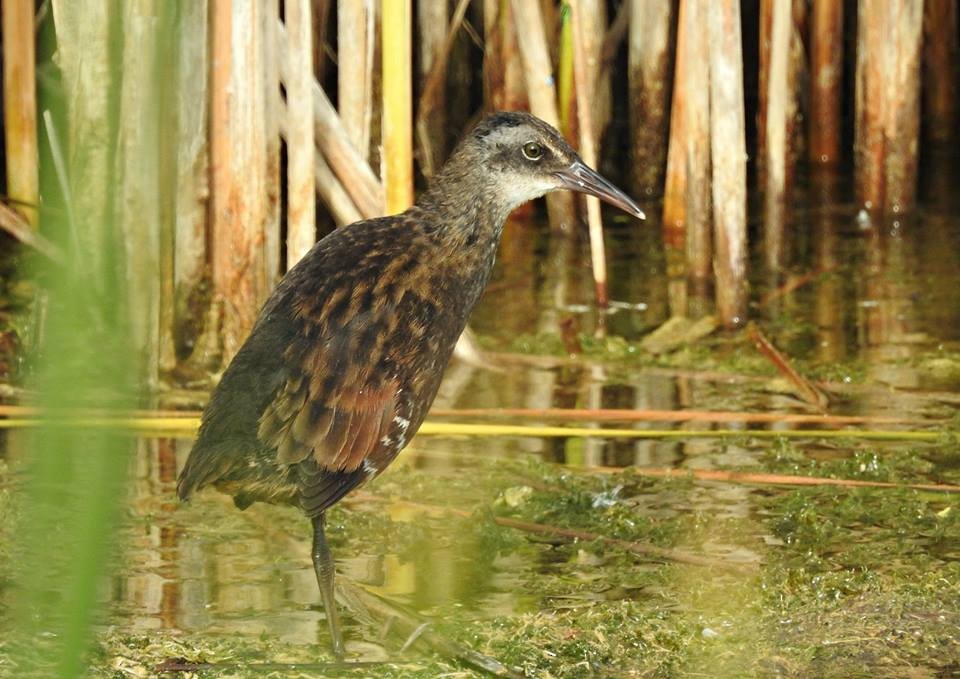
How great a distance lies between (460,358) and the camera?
5.05 meters

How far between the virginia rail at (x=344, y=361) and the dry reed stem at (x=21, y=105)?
2267mm

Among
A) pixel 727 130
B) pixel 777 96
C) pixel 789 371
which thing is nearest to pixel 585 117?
pixel 727 130

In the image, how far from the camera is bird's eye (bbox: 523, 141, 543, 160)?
142 inches

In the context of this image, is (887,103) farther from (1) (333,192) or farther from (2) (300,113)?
(2) (300,113)

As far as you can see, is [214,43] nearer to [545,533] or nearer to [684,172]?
[545,533]

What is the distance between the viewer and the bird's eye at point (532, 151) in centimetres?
360

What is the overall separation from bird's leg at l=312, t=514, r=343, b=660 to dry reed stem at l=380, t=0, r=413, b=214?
165 centimetres

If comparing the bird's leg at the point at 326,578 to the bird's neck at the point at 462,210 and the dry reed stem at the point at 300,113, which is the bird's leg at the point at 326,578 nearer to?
the bird's neck at the point at 462,210

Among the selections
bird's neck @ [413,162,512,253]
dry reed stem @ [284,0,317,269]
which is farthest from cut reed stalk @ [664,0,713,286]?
bird's neck @ [413,162,512,253]

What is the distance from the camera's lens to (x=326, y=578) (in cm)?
308

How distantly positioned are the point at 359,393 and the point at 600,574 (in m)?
0.84

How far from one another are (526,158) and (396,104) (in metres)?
1.02

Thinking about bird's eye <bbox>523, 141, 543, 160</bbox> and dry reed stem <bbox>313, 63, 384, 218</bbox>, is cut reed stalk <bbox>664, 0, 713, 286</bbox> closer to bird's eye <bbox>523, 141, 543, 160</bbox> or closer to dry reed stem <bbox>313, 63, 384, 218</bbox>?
dry reed stem <bbox>313, 63, 384, 218</bbox>

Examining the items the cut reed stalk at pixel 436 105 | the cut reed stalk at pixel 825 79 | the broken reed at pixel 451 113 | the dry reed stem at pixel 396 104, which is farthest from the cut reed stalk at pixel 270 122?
the cut reed stalk at pixel 825 79
